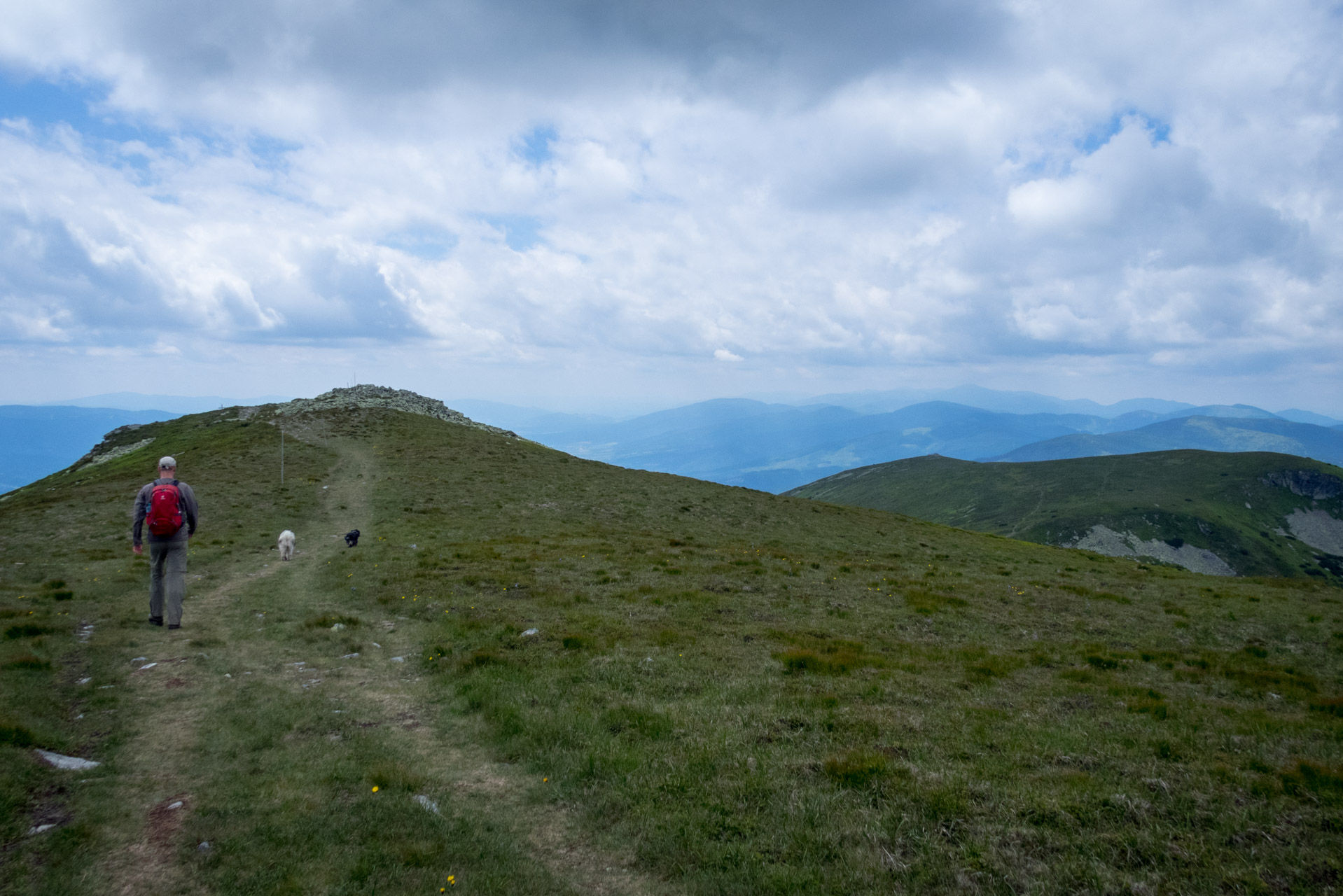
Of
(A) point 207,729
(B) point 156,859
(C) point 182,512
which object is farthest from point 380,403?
(B) point 156,859

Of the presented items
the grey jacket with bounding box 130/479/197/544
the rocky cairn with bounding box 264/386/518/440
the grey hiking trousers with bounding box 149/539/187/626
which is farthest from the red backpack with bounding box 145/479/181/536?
the rocky cairn with bounding box 264/386/518/440

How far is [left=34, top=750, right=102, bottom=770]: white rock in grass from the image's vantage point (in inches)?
344

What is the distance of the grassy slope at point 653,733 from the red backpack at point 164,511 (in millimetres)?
2721

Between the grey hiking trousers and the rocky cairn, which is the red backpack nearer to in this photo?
the grey hiking trousers

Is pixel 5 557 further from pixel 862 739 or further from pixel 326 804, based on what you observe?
pixel 862 739

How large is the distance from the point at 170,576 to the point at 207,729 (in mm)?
8080

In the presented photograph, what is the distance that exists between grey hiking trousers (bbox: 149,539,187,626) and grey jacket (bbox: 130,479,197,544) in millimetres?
144

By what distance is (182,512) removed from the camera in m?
16.8

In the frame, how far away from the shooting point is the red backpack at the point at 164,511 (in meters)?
16.1

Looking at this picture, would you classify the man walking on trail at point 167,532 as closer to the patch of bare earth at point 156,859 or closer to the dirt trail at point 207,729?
the dirt trail at point 207,729

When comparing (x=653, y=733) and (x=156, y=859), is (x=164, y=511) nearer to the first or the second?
(x=156, y=859)

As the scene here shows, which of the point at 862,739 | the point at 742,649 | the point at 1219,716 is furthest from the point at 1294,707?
the point at 742,649

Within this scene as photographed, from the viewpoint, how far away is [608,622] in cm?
1820

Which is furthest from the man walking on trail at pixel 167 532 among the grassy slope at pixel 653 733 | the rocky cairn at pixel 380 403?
the rocky cairn at pixel 380 403
